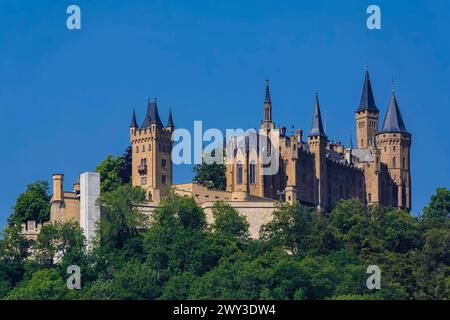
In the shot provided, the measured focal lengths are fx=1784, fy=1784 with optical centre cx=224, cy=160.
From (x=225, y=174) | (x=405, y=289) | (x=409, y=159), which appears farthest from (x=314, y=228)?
(x=409, y=159)

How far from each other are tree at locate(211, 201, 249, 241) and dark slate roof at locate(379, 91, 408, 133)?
22.8m

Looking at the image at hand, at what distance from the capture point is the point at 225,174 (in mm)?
90625

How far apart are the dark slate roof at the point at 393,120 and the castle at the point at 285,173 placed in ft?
0.19

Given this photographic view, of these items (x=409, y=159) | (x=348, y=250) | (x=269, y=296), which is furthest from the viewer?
(x=409, y=159)

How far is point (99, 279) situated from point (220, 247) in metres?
5.91

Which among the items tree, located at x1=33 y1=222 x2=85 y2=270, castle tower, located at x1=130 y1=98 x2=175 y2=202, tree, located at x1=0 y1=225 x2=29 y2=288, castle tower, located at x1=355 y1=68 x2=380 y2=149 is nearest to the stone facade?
castle tower, located at x1=355 y1=68 x2=380 y2=149

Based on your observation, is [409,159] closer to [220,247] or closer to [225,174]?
[225,174]

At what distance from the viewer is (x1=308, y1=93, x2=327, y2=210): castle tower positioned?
9262 centimetres

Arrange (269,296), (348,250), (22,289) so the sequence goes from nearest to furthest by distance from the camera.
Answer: (269,296) < (22,289) < (348,250)

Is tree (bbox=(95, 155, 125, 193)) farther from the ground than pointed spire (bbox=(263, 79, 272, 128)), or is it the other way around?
pointed spire (bbox=(263, 79, 272, 128))

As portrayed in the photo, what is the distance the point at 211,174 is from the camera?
91000 millimetres

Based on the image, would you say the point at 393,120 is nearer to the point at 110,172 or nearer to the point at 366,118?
the point at 366,118

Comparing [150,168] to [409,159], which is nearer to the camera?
[150,168]

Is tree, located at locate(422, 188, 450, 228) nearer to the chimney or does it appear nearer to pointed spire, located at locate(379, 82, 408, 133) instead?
pointed spire, located at locate(379, 82, 408, 133)
